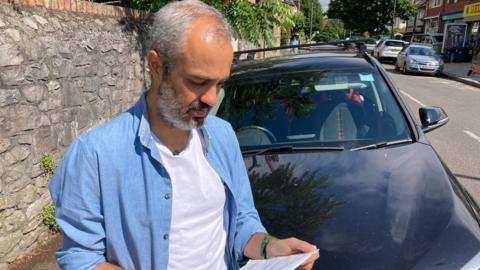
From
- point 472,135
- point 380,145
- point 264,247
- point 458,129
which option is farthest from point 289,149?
point 458,129

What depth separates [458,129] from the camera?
8789mm

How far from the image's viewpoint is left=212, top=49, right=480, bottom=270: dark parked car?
1.94m

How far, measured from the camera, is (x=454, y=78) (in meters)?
20.7

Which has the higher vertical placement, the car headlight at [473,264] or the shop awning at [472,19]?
the shop awning at [472,19]

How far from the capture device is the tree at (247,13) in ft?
22.6

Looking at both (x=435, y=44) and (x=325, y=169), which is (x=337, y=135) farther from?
(x=435, y=44)

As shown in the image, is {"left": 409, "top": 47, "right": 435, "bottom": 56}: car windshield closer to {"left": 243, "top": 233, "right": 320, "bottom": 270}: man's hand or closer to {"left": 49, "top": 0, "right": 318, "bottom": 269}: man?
{"left": 243, "top": 233, "right": 320, "bottom": 270}: man's hand

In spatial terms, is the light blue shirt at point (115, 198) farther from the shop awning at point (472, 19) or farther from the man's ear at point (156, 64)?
the shop awning at point (472, 19)

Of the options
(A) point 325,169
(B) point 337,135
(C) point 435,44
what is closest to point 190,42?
(A) point 325,169

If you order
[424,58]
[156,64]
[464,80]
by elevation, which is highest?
[156,64]

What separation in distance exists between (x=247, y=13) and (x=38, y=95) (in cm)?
392

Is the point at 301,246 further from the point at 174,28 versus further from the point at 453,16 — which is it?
the point at 453,16

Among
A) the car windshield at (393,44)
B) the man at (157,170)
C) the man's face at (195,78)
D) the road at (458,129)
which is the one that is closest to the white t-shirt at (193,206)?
the man at (157,170)

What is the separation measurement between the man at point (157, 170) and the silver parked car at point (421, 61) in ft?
72.1
